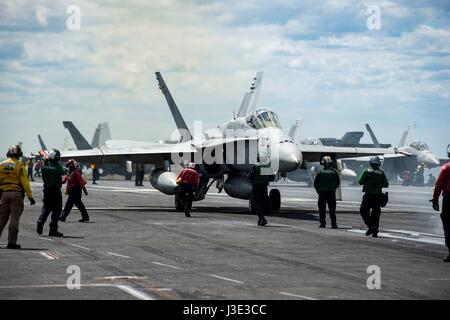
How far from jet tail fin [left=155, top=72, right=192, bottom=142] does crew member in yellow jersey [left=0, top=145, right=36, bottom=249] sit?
68.1 feet

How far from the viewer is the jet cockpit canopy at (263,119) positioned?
100 ft

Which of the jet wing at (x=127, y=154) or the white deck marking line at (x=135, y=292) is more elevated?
the jet wing at (x=127, y=154)

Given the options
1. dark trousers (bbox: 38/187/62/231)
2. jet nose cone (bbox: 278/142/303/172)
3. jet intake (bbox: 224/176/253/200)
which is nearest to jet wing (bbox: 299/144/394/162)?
jet intake (bbox: 224/176/253/200)

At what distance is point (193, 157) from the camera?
32406 mm

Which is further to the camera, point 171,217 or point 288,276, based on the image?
point 171,217

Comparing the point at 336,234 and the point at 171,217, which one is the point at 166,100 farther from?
the point at 336,234

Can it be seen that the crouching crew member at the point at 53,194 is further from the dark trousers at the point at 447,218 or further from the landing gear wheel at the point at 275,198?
the landing gear wheel at the point at 275,198

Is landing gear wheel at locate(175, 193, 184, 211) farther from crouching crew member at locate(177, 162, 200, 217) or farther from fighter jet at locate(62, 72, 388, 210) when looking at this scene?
crouching crew member at locate(177, 162, 200, 217)

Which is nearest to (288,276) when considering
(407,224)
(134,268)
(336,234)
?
(134,268)

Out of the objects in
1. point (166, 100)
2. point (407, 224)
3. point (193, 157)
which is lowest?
point (407, 224)

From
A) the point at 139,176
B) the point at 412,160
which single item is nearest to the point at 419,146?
the point at 412,160

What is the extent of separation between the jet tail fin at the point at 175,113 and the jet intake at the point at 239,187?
7658mm

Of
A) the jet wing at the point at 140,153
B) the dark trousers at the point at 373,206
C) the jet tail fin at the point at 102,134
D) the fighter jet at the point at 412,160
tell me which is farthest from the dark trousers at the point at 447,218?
the jet tail fin at the point at 102,134
